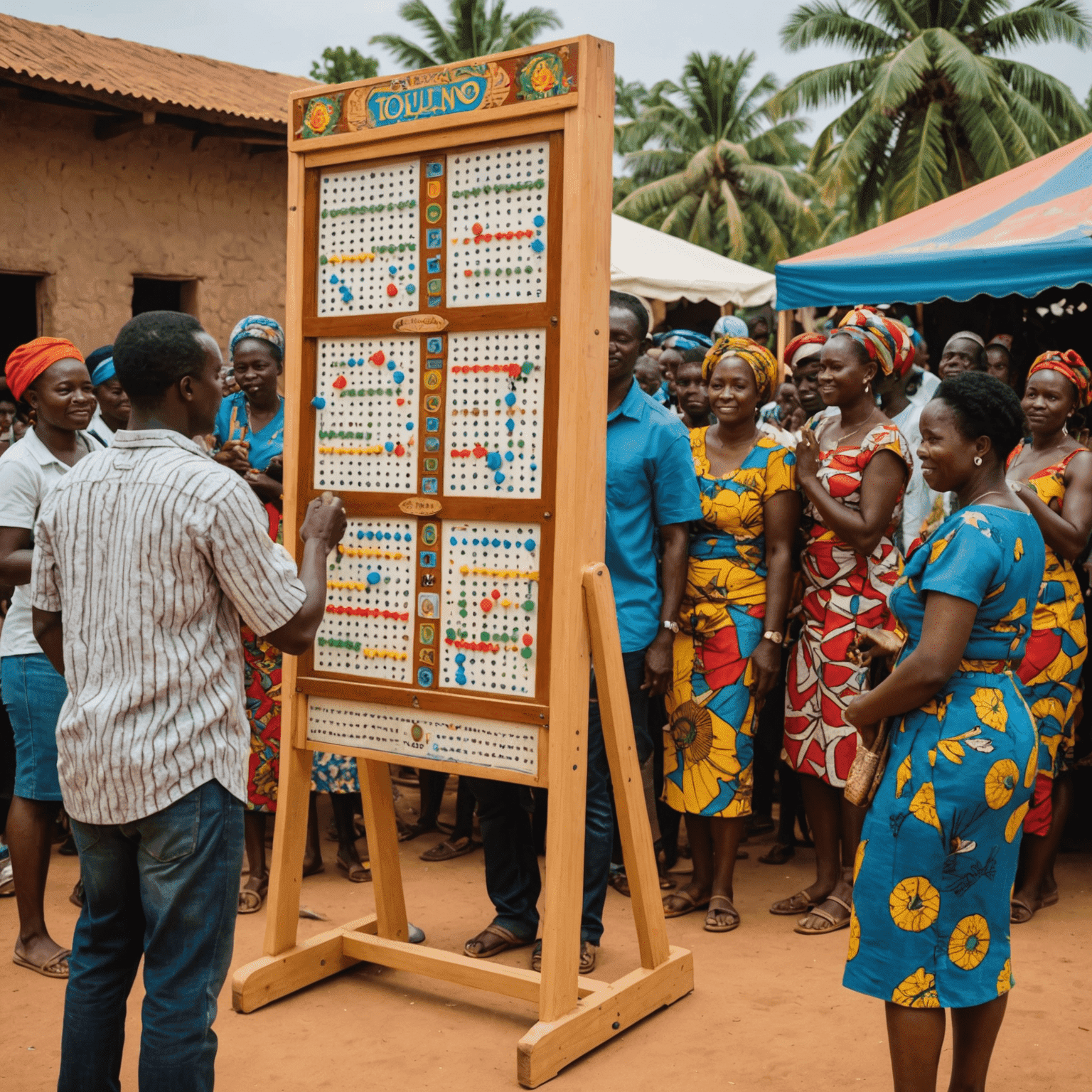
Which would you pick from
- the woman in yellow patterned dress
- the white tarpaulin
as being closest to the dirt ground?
the woman in yellow patterned dress

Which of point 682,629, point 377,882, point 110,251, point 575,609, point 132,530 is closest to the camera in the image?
point 132,530

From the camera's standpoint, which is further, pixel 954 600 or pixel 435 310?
pixel 435 310

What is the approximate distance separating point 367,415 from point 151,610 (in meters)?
1.34

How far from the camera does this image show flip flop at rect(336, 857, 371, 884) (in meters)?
4.92

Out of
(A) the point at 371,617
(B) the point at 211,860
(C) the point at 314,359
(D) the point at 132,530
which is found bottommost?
(B) the point at 211,860

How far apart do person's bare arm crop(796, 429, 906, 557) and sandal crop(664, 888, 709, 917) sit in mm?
1500

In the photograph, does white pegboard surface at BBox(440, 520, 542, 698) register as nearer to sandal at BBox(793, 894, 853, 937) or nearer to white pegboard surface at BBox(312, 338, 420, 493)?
white pegboard surface at BBox(312, 338, 420, 493)

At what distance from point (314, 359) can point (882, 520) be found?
2025mm

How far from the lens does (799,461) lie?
427 centimetres

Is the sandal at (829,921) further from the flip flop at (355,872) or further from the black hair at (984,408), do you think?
the black hair at (984,408)

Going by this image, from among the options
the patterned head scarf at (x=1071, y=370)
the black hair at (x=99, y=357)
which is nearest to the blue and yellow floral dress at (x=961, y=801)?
the patterned head scarf at (x=1071, y=370)

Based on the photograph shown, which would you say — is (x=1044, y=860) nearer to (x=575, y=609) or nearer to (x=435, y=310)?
(x=575, y=609)

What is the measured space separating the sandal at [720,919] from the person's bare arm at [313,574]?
7.47 ft

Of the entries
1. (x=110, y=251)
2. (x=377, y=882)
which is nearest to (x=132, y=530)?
(x=377, y=882)
